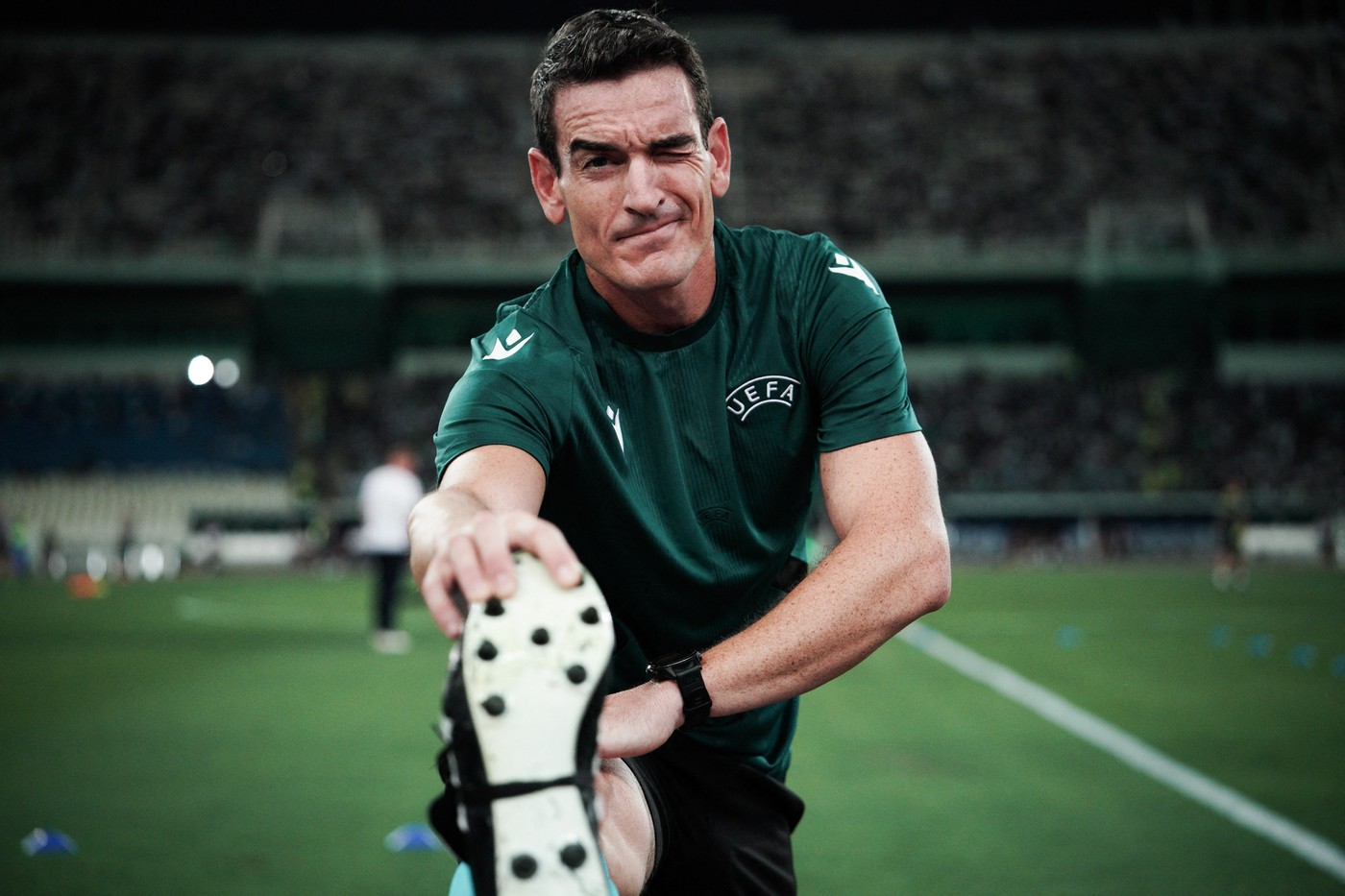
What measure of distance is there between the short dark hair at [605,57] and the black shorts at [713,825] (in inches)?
55.4

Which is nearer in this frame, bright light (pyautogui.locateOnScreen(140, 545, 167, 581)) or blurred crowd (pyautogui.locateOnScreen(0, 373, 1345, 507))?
bright light (pyautogui.locateOnScreen(140, 545, 167, 581))

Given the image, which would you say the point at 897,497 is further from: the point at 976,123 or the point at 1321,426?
the point at 976,123

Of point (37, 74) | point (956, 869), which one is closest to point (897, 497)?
point (956, 869)

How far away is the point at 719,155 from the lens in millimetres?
3037

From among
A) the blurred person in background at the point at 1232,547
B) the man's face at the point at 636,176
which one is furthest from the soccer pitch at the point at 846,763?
the blurred person in background at the point at 1232,547

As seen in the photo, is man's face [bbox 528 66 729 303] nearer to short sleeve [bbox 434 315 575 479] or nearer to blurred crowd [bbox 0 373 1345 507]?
short sleeve [bbox 434 315 575 479]

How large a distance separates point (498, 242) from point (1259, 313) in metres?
24.4

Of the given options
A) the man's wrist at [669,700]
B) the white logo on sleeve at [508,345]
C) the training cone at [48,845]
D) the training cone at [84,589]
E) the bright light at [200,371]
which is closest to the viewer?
the man's wrist at [669,700]

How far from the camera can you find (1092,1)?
50.9 metres

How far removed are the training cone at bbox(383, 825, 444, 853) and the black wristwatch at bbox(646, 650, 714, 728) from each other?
401 cm

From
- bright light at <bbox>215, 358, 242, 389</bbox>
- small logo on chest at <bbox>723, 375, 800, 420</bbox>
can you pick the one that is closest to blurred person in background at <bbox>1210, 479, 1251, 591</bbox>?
bright light at <bbox>215, 358, 242, 389</bbox>

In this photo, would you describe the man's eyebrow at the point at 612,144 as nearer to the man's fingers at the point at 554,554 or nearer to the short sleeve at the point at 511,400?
the short sleeve at the point at 511,400

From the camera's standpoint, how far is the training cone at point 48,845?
605 cm

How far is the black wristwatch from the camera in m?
2.53
